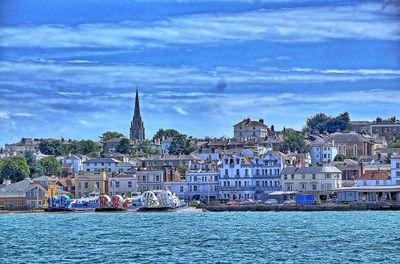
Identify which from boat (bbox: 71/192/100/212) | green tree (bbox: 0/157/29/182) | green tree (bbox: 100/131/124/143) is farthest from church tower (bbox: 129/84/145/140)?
boat (bbox: 71/192/100/212)

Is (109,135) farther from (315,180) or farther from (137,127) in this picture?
(315,180)

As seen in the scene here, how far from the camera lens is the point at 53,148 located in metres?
165

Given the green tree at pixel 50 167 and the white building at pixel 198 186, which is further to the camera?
the green tree at pixel 50 167

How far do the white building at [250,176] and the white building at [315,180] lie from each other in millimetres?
2933

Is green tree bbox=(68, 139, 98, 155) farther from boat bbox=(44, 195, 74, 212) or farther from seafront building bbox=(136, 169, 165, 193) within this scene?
boat bbox=(44, 195, 74, 212)

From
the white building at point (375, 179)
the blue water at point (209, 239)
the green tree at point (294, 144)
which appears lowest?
the blue water at point (209, 239)

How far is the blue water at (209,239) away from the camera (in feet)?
150

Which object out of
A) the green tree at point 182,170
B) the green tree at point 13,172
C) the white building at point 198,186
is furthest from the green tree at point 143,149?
the white building at point 198,186

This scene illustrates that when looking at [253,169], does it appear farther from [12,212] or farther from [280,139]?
[280,139]

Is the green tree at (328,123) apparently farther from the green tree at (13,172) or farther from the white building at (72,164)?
the green tree at (13,172)

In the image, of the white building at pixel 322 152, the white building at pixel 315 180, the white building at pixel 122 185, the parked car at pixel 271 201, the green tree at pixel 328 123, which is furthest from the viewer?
the green tree at pixel 328 123

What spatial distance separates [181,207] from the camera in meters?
103

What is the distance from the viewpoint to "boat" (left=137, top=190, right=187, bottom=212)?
334 feet

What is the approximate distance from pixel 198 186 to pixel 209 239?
54004mm
